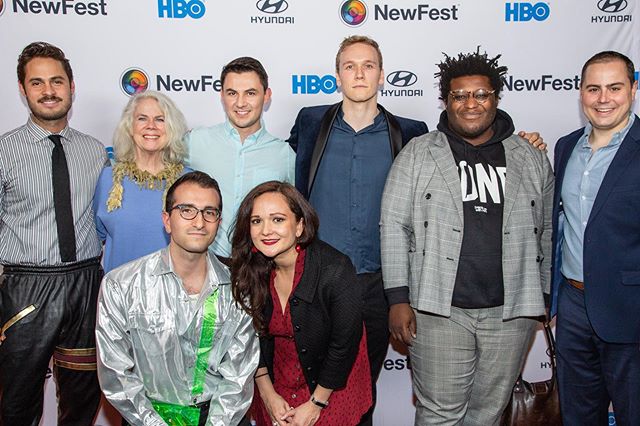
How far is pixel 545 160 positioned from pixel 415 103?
4.12 ft

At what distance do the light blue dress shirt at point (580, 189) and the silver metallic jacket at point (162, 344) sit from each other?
58.4 inches

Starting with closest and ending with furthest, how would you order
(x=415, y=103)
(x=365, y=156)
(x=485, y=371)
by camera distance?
(x=485, y=371), (x=365, y=156), (x=415, y=103)

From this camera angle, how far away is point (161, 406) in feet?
8.06

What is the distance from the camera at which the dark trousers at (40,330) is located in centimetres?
285

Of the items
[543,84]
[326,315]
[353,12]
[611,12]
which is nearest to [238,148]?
[326,315]

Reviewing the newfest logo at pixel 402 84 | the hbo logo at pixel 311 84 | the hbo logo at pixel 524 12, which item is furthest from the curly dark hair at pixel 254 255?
the hbo logo at pixel 524 12

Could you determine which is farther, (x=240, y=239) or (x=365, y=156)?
(x=365, y=156)

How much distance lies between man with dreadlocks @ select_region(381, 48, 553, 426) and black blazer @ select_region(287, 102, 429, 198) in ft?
0.75

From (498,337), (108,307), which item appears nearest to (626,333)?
(498,337)

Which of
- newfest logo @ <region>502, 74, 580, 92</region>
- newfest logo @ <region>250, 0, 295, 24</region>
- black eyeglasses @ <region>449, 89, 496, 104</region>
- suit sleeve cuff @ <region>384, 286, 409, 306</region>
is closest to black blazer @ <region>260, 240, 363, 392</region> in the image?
suit sleeve cuff @ <region>384, 286, 409, 306</region>

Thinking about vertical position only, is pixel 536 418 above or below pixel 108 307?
below

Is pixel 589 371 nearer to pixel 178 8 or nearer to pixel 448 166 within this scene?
pixel 448 166

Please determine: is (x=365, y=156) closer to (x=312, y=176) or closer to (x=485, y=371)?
(x=312, y=176)

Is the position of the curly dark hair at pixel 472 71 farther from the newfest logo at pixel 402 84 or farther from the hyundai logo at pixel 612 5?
the hyundai logo at pixel 612 5
